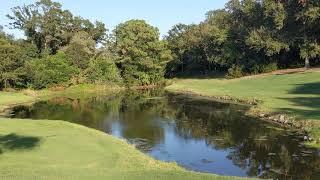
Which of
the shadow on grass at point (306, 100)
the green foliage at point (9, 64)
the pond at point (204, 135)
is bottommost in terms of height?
the pond at point (204, 135)

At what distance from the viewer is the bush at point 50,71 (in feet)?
279

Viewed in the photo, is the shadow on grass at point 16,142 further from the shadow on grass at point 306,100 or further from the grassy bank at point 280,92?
the shadow on grass at point 306,100

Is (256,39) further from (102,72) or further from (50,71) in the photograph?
(50,71)

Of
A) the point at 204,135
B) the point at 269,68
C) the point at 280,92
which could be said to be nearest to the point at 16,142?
the point at 204,135

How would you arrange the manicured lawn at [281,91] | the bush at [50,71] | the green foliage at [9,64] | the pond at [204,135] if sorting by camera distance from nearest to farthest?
the pond at [204,135] → the manicured lawn at [281,91] → the green foliage at [9,64] → the bush at [50,71]

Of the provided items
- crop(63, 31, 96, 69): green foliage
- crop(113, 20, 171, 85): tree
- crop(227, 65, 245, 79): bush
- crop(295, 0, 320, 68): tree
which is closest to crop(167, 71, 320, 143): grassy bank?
crop(295, 0, 320, 68): tree

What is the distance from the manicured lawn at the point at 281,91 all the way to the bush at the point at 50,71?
21.9 metres

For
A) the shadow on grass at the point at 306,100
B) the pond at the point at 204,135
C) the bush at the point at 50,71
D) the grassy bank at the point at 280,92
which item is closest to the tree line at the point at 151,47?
the bush at the point at 50,71

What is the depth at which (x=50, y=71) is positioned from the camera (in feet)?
290

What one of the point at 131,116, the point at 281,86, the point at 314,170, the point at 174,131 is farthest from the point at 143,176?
the point at 281,86

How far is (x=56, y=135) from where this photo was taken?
29250mm

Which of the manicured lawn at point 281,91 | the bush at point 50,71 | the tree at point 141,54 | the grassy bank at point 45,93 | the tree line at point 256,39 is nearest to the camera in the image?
the manicured lawn at point 281,91

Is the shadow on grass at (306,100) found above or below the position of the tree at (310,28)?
below

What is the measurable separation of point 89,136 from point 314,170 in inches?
548
